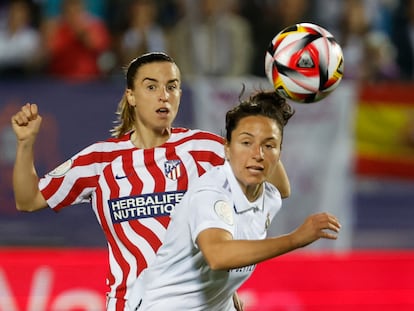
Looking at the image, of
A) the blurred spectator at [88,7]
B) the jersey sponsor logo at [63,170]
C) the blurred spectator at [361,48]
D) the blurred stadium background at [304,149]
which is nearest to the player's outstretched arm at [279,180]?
the jersey sponsor logo at [63,170]

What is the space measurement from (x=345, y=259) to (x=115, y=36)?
13.0 ft

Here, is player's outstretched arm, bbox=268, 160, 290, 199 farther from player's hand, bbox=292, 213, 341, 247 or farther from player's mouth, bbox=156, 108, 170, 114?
player's hand, bbox=292, 213, 341, 247

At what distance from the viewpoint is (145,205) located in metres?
4.74

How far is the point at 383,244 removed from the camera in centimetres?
976

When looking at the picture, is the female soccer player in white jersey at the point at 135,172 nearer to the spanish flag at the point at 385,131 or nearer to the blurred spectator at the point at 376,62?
the spanish flag at the point at 385,131

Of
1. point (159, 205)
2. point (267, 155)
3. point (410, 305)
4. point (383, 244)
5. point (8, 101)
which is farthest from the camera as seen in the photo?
point (383, 244)

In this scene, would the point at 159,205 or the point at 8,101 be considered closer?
the point at 159,205

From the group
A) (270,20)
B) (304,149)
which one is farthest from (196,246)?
(270,20)

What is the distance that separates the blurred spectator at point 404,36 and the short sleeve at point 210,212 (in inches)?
255

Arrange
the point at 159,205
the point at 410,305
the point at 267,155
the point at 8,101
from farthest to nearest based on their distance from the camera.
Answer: the point at 8,101, the point at 410,305, the point at 159,205, the point at 267,155

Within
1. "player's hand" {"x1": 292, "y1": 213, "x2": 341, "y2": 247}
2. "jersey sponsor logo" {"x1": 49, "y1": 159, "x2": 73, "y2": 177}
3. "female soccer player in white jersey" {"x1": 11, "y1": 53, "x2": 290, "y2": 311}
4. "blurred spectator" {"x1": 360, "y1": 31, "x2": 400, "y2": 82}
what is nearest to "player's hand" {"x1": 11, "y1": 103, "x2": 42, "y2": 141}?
"female soccer player in white jersey" {"x1": 11, "y1": 53, "x2": 290, "y2": 311}

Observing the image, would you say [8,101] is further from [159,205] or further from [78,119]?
[159,205]

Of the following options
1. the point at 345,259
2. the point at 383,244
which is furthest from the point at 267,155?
the point at 383,244

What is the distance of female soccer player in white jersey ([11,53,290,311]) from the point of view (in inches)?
186
